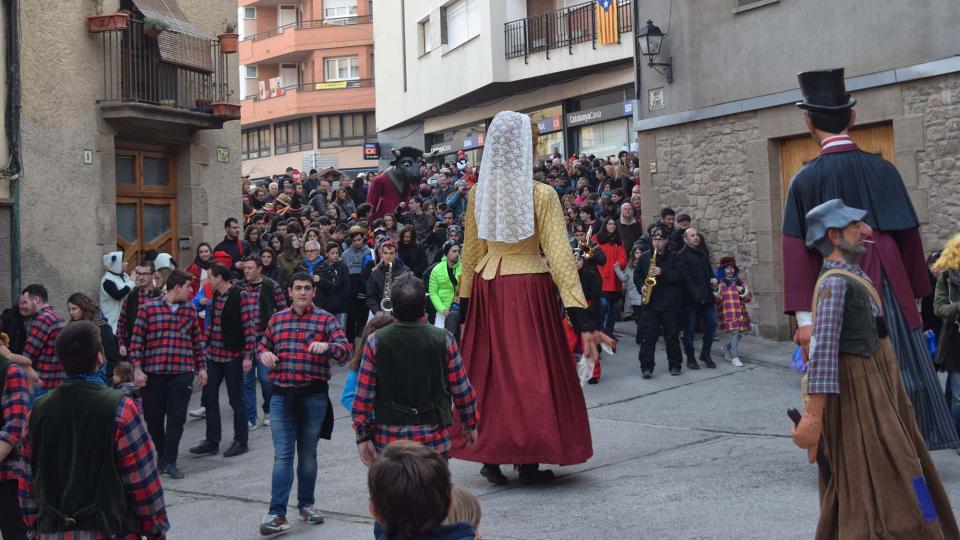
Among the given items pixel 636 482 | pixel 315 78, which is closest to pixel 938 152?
pixel 636 482

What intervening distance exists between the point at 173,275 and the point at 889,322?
6167 millimetres

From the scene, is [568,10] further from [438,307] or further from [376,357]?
[376,357]

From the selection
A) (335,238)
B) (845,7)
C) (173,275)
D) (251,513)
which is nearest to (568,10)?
(335,238)

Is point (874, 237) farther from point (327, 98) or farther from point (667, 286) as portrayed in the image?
point (327, 98)

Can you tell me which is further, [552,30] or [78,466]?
[552,30]

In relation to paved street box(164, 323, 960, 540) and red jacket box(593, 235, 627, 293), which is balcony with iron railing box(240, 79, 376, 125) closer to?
red jacket box(593, 235, 627, 293)

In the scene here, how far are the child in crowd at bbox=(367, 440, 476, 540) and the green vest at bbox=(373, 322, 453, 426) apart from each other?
2.70 meters

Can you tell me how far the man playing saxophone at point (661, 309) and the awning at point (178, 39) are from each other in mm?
6923

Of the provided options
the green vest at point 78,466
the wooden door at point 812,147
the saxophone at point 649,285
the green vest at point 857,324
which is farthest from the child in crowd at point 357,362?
the wooden door at point 812,147

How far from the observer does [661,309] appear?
12.9 metres

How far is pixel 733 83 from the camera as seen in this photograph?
586 inches

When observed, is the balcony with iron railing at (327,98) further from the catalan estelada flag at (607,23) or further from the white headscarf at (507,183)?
the white headscarf at (507,183)

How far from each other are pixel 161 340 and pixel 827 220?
622 centimetres

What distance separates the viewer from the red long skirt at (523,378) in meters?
7.29
